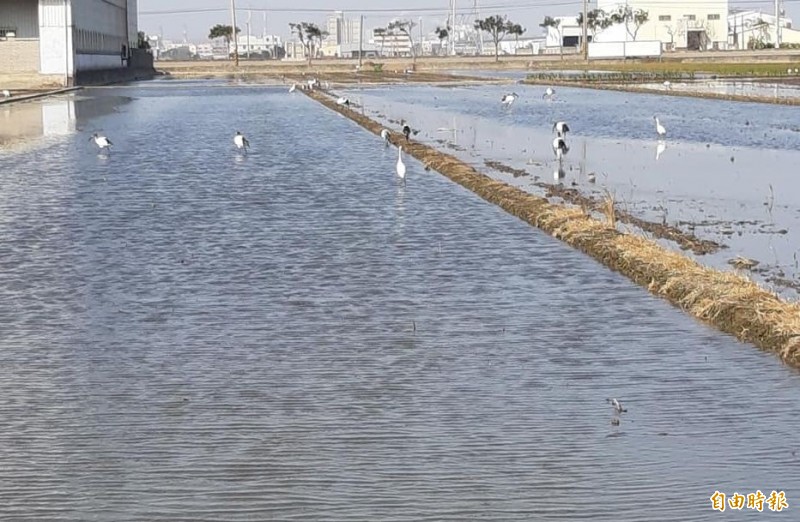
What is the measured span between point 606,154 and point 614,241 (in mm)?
10857

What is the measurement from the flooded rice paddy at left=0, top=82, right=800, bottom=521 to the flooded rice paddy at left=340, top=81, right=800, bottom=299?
1705 millimetres

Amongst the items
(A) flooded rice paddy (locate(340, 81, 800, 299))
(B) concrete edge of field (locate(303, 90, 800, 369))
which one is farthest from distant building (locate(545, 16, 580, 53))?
(B) concrete edge of field (locate(303, 90, 800, 369))

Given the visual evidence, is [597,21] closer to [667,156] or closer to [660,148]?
[660,148]

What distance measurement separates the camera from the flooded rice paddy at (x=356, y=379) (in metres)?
5.72

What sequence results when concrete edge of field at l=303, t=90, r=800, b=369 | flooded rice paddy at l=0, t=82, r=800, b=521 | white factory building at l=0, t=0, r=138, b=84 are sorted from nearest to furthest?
flooded rice paddy at l=0, t=82, r=800, b=521
concrete edge of field at l=303, t=90, r=800, b=369
white factory building at l=0, t=0, r=138, b=84

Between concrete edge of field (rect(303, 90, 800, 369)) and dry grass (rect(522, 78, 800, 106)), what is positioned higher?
dry grass (rect(522, 78, 800, 106))

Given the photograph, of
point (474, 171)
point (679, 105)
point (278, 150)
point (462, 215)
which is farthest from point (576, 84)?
point (462, 215)

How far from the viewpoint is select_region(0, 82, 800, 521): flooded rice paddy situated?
5.72m

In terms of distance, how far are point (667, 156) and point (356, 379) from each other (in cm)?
1531

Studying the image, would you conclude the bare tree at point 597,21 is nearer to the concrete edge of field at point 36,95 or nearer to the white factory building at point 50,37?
the white factory building at point 50,37

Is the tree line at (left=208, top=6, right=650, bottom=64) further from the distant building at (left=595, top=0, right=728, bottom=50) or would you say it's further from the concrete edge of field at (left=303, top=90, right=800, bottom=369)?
the concrete edge of field at (left=303, top=90, right=800, bottom=369)

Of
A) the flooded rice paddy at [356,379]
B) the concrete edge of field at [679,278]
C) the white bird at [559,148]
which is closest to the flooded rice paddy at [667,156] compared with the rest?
the white bird at [559,148]

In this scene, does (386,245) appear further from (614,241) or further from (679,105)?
(679,105)

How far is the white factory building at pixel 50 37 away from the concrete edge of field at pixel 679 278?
48.0m
